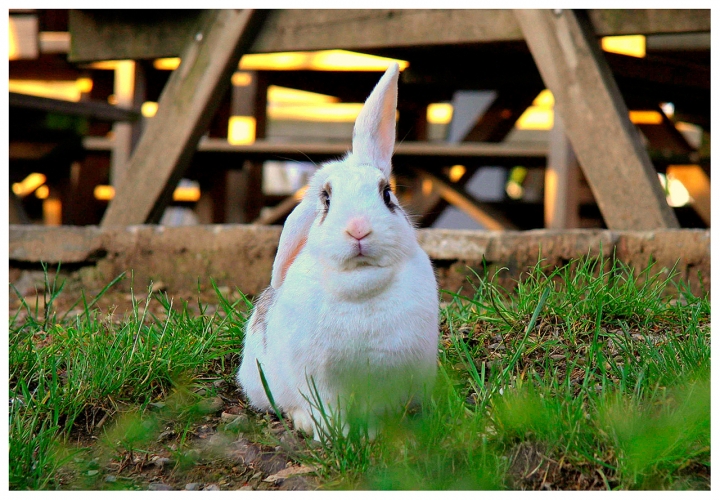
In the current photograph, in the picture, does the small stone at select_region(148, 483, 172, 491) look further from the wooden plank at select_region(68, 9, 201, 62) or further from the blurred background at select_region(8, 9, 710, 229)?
the wooden plank at select_region(68, 9, 201, 62)

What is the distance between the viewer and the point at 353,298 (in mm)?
2008

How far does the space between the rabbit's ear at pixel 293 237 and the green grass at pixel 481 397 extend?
426mm

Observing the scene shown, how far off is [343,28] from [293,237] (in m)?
2.65

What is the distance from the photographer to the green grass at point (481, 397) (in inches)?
74.9

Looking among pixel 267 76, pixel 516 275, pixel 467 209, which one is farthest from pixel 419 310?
pixel 267 76

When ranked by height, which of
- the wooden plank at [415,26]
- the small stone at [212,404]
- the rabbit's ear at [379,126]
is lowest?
the small stone at [212,404]

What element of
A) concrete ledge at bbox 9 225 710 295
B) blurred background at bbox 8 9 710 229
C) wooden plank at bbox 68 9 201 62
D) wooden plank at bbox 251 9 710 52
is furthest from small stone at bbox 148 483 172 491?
wooden plank at bbox 68 9 201 62

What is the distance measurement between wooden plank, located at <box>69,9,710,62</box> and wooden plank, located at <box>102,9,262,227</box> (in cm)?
22

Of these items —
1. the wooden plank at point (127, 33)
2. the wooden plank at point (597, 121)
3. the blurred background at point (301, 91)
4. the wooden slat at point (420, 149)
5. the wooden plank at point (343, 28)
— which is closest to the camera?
the wooden plank at point (597, 121)

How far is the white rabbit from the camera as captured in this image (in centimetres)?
199

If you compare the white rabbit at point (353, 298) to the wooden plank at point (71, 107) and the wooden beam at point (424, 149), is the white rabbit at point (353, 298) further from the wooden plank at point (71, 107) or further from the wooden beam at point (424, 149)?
the wooden plank at point (71, 107)

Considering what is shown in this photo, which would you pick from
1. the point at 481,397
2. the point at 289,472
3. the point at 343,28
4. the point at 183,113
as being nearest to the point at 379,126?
the point at 481,397

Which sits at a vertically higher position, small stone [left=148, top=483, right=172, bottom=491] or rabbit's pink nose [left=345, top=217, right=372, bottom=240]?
rabbit's pink nose [left=345, top=217, right=372, bottom=240]

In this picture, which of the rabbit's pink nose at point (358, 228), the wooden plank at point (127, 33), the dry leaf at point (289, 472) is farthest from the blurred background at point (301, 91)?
the dry leaf at point (289, 472)
